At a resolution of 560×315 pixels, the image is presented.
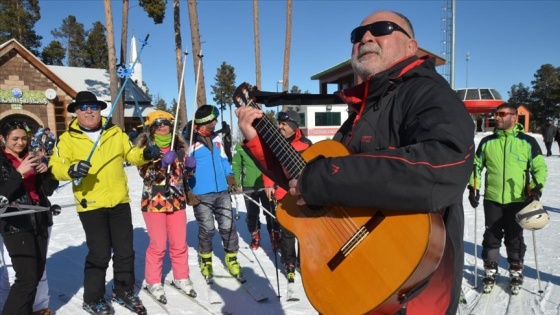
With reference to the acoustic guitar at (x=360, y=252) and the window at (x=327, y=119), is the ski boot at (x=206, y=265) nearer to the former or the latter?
the acoustic guitar at (x=360, y=252)

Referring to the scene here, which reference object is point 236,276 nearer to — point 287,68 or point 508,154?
point 508,154

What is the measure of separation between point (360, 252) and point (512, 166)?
12.8 ft

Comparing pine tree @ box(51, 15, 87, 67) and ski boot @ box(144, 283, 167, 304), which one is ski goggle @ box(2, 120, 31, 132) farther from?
pine tree @ box(51, 15, 87, 67)

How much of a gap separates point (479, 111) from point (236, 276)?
3470 cm

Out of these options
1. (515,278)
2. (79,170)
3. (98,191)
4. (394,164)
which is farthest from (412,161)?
(515,278)

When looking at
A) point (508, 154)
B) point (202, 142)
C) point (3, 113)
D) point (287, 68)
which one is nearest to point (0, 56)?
point (3, 113)

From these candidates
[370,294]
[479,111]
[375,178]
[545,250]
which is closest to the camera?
[375,178]

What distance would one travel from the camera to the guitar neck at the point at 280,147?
1680 mm

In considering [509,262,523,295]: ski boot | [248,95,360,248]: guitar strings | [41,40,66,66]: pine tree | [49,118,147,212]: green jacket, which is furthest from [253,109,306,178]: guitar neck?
[41,40,66,66]: pine tree

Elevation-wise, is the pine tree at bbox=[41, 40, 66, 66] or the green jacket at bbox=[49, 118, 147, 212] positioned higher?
the pine tree at bbox=[41, 40, 66, 66]

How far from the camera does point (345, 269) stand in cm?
144

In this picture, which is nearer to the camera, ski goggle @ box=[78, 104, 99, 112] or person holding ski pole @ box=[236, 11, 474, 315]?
person holding ski pole @ box=[236, 11, 474, 315]

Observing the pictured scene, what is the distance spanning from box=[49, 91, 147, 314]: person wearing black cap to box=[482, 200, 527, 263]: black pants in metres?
3.96

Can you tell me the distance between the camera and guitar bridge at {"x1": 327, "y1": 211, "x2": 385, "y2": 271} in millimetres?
1405
